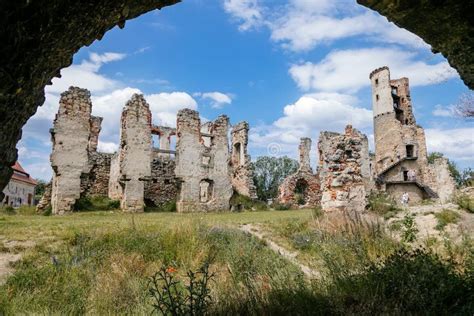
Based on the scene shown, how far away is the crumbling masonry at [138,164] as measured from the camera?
1859cm

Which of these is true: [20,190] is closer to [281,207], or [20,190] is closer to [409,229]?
[281,207]

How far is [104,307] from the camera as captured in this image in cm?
505

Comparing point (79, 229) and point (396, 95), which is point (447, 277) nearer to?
point (79, 229)

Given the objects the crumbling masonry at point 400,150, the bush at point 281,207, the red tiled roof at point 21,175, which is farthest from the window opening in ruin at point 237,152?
the red tiled roof at point 21,175

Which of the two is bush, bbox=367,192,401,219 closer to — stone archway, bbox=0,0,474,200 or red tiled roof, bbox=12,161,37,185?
stone archway, bbox=0,0,474,200

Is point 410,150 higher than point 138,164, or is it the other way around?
point 410,150

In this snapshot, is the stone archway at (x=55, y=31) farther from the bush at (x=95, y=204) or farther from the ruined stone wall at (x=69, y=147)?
the bush at (x=95, y=204)

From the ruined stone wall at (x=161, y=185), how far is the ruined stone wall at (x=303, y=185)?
9.68 meters

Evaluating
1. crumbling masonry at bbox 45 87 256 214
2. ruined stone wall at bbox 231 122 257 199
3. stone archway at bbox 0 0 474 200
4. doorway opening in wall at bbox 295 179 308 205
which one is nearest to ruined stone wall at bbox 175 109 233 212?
crumbling masonry at bbox 45 87 256 214

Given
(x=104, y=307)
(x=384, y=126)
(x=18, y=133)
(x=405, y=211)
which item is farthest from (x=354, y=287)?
(x=384, y=126)

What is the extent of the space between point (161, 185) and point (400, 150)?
24.7 m

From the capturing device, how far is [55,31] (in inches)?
90.1

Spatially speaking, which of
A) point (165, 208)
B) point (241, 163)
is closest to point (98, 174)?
point (165, 208)

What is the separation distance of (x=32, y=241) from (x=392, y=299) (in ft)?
26.3
